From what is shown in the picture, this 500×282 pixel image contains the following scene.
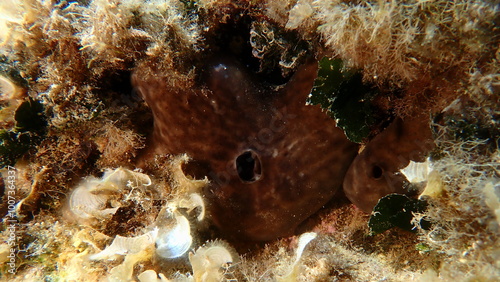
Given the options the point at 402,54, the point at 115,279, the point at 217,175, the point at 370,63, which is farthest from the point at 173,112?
the point at 402,54

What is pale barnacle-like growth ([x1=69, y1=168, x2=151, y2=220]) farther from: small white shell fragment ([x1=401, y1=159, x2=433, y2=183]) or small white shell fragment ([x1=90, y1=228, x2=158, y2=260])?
small white shell fragment ([x1=401, y1=159, x2=433, y2=183])

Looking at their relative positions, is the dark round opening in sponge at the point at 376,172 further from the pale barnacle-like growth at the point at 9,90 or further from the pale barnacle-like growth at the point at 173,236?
the pale barnacle-like growth at the point at 9,90

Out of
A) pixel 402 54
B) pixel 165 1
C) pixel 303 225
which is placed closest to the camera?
pixel 402 54

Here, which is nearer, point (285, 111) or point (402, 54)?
point (402, 54)

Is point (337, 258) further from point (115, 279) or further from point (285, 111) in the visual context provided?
point (115, 279)

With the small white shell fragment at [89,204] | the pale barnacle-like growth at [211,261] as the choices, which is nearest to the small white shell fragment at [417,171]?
the pale barnacle-like growth at [211,261]

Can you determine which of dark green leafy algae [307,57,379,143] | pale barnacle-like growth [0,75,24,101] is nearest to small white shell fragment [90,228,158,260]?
pale barnacle-like growth [0,75,24,101]

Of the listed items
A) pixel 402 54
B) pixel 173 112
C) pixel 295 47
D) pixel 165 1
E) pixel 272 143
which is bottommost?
pixel 173 112
